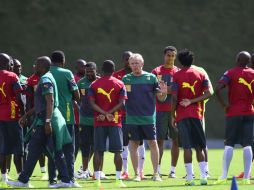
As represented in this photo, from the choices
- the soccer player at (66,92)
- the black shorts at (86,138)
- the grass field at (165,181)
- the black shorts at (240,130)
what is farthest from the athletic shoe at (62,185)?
the black shorts at (86,138)

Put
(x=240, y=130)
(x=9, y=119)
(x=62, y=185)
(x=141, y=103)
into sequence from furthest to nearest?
(x=141, y=103) → (x=9, y=119) → (x=240, y=130) → (x=62, y=185)

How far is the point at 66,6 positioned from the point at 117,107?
35.0m

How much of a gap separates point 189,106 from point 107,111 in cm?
147

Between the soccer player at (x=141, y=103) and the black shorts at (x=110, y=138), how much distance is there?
1.03 metres

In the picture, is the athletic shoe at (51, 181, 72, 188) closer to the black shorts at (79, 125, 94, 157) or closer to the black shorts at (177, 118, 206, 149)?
the black shorts at (177, 118, 206, 149)

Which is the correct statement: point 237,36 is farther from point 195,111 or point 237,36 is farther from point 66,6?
point 195,111

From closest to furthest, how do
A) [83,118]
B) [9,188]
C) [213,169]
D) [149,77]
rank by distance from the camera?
[9,188] < [149,77] < [83,118] < [213,169]

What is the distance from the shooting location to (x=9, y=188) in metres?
15.9

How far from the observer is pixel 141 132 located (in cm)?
1770

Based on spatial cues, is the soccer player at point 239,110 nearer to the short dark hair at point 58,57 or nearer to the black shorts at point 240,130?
the black shorts at point 240,130

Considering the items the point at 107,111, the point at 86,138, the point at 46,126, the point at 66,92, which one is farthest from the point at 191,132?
the point at 86,138

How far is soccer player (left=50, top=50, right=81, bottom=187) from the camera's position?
1652cm

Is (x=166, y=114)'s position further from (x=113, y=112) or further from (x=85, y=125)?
(x=113, y=112)

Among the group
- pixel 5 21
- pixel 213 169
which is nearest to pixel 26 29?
pixel 5 21
